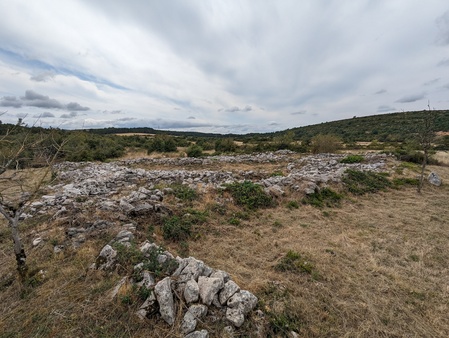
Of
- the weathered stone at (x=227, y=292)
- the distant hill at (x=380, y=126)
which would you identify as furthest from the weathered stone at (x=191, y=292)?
the distant hill at (x=380, y=126)

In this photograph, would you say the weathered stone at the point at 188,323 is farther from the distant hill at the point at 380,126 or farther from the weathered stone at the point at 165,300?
the distant hill at the point at 380,126

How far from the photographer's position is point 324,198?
30.1 ft

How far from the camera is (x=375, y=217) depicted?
7.71 meters

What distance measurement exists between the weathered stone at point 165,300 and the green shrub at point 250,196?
518 cm

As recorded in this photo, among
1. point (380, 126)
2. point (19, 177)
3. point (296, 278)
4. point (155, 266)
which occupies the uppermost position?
point (380, 126)

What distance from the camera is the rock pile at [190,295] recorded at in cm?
296

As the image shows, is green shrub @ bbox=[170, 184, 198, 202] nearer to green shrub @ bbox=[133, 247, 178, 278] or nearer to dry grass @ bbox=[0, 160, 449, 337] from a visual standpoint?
dry grass @ bbox=[0, 160, 449, 337]

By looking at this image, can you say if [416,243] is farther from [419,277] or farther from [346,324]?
[346,324]

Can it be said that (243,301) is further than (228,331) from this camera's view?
Yes

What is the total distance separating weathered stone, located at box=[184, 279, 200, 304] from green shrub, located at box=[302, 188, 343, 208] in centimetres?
661

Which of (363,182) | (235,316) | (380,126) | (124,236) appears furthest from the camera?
(380,126)

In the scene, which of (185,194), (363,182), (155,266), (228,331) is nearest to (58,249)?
(155,266)

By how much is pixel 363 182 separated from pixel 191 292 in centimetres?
1086

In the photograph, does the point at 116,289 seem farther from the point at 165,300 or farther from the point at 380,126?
the point at 380,126
